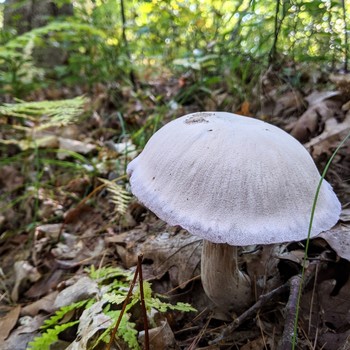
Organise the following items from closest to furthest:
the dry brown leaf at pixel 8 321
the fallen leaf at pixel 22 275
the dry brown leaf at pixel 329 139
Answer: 1. the dry brown leaf at pixel 8 321
2. the dry brown leaf at pixel 329 139
3. the fallen leaf at pixel 22 275

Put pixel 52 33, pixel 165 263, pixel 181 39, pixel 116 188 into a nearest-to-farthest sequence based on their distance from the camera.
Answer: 1. pixel 165 263
2. pixel 116 188
3. pixel 181 39
4. pixel 52 33

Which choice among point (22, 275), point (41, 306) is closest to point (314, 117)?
point (41, 306)

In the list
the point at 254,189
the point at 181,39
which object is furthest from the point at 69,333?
the point at 181,39

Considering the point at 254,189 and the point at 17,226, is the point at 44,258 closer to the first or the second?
the point at 17,226

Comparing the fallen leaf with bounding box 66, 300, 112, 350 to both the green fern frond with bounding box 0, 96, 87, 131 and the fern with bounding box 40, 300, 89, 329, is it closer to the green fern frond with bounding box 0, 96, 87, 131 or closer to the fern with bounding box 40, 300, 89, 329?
the fern with bounding box 40, 300, 89, 329

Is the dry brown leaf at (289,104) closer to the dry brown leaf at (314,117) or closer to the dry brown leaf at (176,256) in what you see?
the dry brown leaf at (314,117)

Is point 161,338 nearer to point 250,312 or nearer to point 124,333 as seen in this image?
point 124,333

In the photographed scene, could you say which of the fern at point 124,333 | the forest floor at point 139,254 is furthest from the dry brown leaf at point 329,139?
the fern at point 124,333
